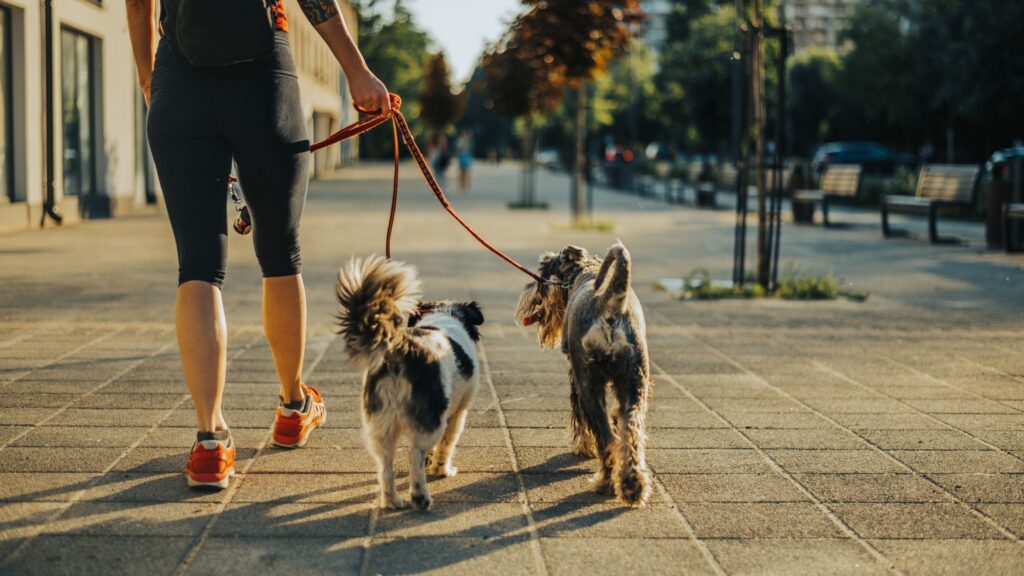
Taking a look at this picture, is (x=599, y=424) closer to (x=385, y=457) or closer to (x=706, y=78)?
(x=385, y=457)

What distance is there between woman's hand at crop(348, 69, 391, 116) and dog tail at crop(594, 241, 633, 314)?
37.8 inches

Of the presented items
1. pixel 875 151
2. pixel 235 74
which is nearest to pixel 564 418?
pixel 235 74

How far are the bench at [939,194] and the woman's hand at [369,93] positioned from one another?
13.0 m

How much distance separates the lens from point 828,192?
20.2 m

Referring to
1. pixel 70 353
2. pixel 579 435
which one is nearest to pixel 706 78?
pixel 70 353

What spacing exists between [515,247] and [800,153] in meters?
60.8

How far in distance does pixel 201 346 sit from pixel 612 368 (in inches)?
Result: 55.9

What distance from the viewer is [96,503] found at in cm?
A: 369

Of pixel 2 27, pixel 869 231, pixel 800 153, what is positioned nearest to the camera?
pixel 2 27

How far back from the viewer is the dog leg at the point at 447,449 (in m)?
4.09

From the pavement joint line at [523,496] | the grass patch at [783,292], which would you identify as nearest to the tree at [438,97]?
the grass patch at [783,292]

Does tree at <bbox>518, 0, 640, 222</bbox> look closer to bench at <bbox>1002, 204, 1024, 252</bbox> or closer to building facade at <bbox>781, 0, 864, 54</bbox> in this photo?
bench at <bbox>1002, 204, 1024, 252</bbox>

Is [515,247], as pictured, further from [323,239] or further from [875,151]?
[875,151]

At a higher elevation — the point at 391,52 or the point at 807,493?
the point at 391,52
